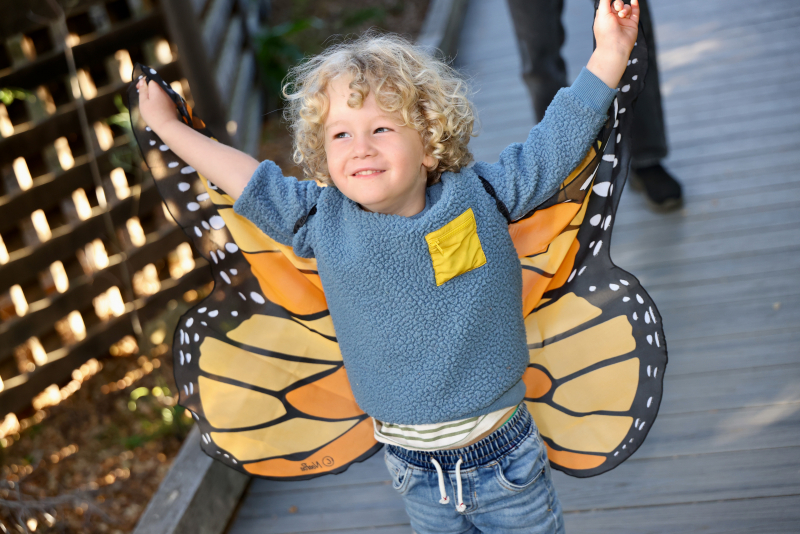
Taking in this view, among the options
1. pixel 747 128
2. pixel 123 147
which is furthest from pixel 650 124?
pixel 123 147

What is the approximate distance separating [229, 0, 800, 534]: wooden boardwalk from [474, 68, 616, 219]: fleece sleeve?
3.36ft

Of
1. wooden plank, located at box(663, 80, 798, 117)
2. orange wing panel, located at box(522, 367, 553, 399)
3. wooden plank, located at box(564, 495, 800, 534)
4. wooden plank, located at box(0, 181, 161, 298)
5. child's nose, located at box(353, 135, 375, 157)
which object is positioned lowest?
wooden plank, located at box(564, 495, 800, 534)

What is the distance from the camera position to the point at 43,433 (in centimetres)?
281

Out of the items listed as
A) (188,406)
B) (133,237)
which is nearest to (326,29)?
(133,237)

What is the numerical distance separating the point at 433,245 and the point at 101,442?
6.77ft

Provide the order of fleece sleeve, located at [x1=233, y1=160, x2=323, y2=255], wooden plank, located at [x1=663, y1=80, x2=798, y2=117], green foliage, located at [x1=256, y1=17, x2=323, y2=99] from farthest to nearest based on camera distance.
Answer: green foliage, located at [x1=256, y1=17, x2=323, y2=99]
wooden plank, located at [x1=663, y1=80, x2=798, y2=117]
fleece sleeve, located at [x1=233, y1=160, x2=323, y2=255]

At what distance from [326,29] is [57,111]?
402 centimetres

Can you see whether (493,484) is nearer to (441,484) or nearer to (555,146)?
(441,484)

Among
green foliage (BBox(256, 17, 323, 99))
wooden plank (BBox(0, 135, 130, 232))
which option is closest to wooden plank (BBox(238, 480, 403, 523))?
wooden plank (BBox(0, 135, 130, 232))

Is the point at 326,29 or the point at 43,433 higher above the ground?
the point at 326,29

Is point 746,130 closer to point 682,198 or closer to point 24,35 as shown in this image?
point 682,198

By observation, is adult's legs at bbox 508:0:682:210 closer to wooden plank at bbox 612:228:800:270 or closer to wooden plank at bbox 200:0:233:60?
wooden plank at bbox 612:228:800:270

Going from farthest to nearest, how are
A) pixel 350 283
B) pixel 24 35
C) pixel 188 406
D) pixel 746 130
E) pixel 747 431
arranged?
pixel 746 130
pixel 24 35
pixel 747 431
pixel 188 406
pixel 350 283

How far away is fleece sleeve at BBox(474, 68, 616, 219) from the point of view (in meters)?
1.27
